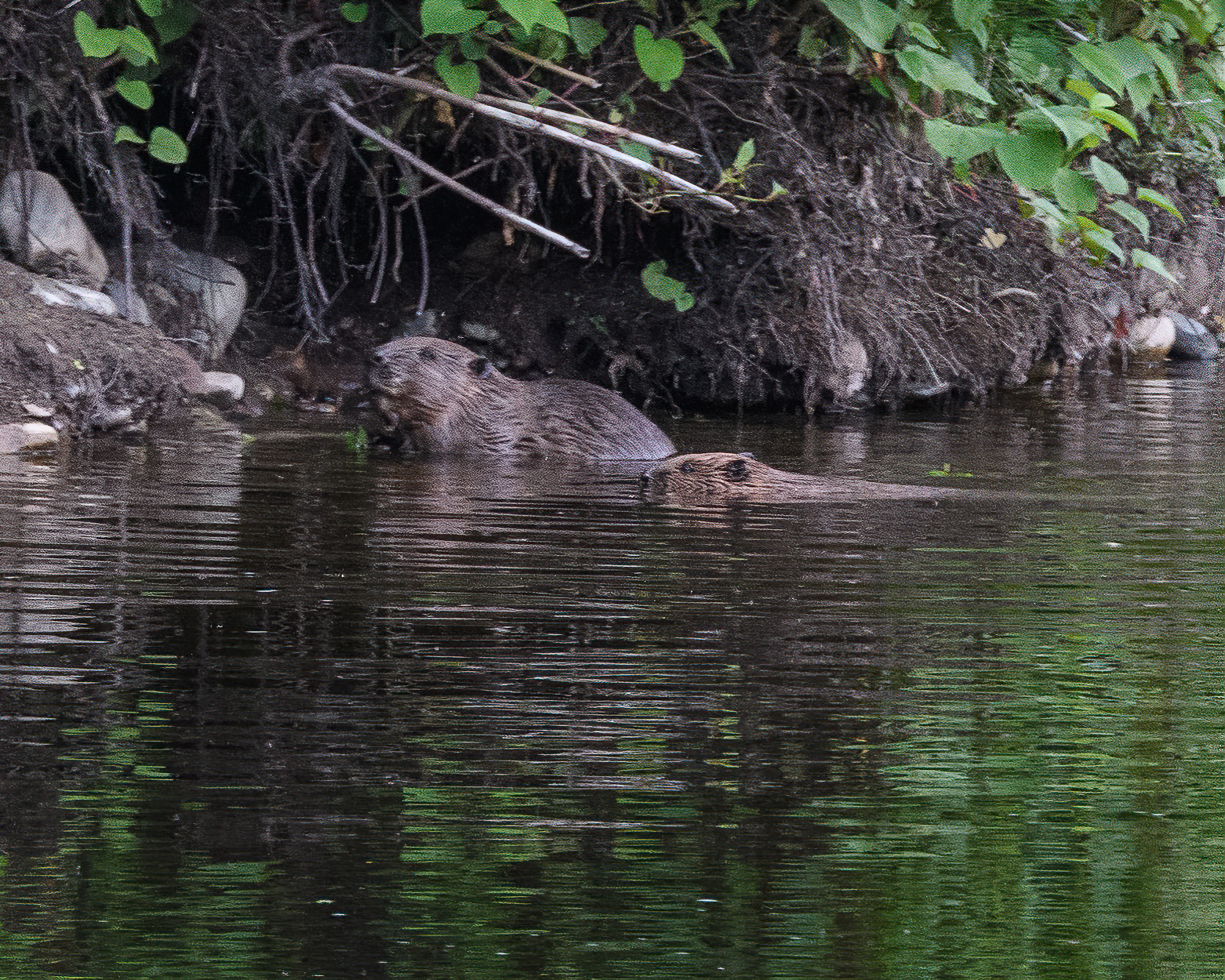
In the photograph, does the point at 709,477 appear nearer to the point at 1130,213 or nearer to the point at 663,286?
the point at 1130,213

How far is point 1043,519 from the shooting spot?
652 centimetres

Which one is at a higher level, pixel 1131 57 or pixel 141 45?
pixel 1131 57

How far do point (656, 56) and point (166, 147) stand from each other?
2.29 m

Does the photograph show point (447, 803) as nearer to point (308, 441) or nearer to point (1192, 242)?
point (308, 441)

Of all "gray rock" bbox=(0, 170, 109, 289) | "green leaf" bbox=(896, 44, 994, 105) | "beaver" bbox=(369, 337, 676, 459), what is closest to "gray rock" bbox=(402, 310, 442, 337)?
"beaver" bbox=(369, 337, 676, 459)

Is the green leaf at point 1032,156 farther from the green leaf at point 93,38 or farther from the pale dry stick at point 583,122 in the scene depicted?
the green leaf at point 93,38

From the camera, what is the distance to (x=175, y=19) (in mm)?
8297

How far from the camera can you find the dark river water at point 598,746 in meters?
2.35

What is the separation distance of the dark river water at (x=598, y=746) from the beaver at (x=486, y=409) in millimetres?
2549

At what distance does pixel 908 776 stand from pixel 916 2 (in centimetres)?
572

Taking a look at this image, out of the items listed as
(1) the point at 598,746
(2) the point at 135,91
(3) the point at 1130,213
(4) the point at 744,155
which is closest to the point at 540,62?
(4) the point at 744,155

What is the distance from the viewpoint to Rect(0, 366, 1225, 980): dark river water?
2350 mm

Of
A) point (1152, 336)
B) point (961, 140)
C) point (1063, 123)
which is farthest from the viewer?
point (1152, 336)

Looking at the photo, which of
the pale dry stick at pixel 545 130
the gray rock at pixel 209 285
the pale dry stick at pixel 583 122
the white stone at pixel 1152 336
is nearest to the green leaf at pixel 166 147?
the pale dry stick at pixel 545 130
